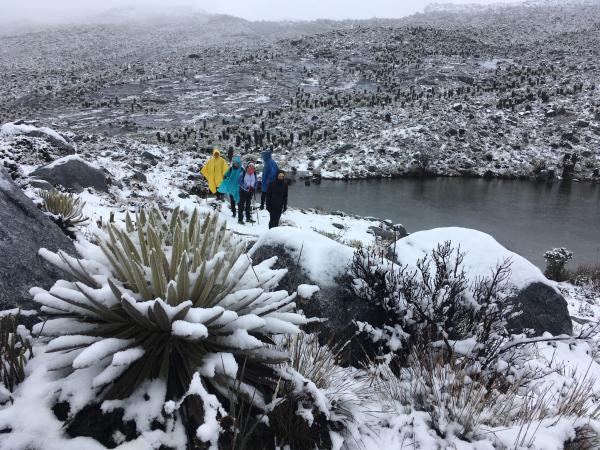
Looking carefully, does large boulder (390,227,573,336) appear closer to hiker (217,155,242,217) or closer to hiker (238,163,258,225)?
hiker (238,163,258,225)

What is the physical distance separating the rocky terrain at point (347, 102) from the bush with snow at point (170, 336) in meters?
10.2

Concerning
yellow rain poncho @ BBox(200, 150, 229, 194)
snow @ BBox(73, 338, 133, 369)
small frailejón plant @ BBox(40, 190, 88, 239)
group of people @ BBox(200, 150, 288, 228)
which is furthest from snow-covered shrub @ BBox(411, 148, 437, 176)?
snow @ BBox(73, 338, 133, 369)

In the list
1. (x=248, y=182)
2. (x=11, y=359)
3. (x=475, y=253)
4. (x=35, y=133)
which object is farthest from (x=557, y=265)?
(x=35, y=133)

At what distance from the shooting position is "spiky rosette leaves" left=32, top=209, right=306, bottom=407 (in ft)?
5.56

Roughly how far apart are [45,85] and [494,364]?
43337 millimetres

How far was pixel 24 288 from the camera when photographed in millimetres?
2383

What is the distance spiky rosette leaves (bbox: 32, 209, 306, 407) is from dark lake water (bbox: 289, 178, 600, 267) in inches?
423

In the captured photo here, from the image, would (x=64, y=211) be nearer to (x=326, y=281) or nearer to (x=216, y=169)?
(x=326, y=281)

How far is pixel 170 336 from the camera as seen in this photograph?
1870 millimetres

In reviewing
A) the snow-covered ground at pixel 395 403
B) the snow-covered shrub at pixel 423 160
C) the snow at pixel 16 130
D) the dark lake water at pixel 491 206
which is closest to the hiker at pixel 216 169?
the snow-covered ground at pixel 395 403

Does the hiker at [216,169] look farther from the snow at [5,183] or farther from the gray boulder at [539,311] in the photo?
the gray boulder at [539,311]

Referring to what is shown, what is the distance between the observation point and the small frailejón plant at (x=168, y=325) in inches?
65.6

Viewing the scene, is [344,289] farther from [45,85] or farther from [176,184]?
[45,85]

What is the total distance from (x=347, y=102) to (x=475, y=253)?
88.3 feet
